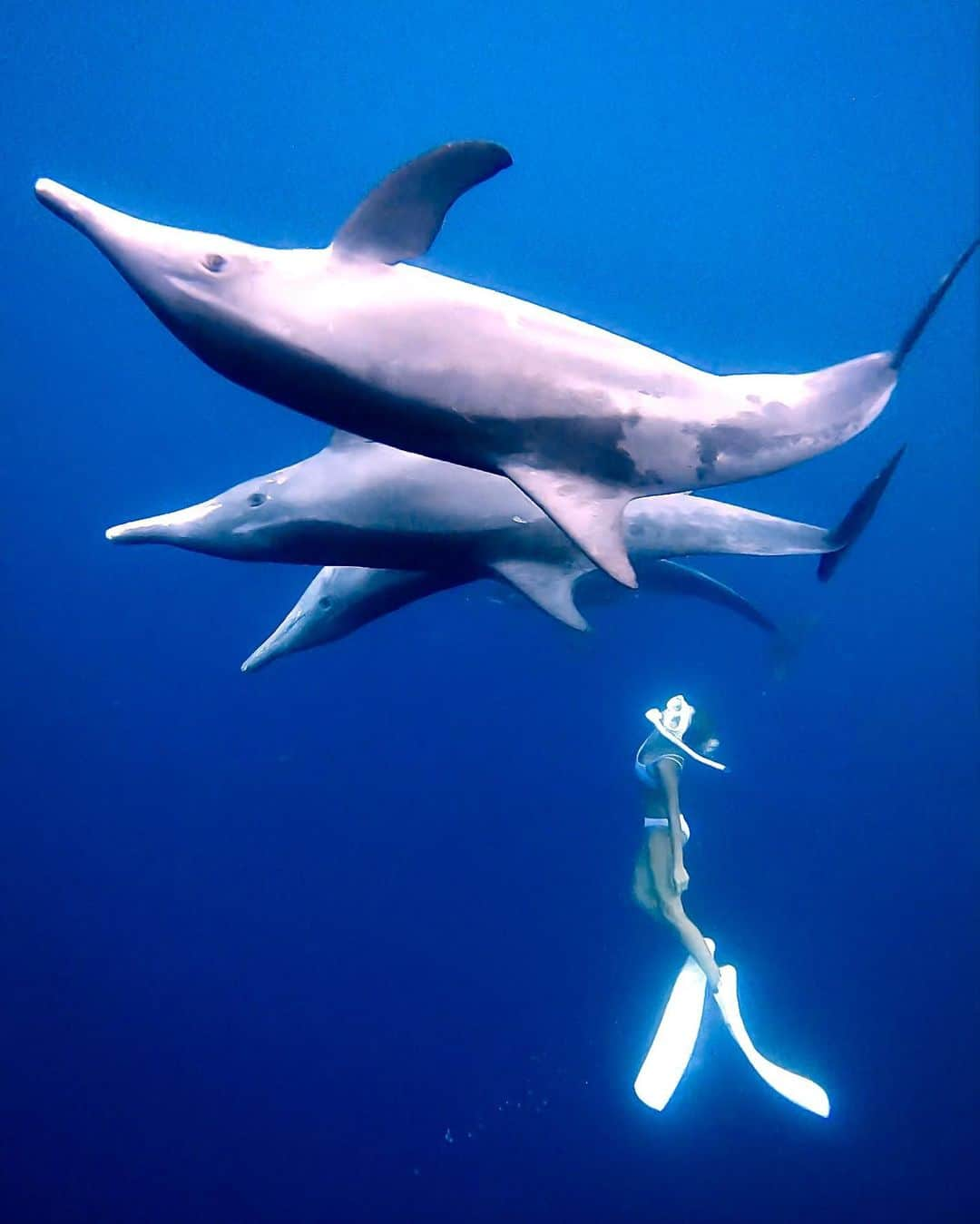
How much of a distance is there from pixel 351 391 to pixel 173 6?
8.73 meters

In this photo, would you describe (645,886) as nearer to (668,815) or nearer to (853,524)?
(668,815)

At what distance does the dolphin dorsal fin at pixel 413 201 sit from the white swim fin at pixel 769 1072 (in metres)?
6.37

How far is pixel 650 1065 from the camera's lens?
290 inches

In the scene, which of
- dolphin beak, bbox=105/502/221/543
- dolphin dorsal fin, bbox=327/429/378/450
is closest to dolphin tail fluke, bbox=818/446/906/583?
dolphin dorsal fin, bbox=327/429/378/450

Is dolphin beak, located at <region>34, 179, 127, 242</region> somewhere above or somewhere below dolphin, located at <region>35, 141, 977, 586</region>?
above

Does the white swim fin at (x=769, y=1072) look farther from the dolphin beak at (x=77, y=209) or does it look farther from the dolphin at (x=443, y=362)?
the dolphin beak at (x=77, y=209)

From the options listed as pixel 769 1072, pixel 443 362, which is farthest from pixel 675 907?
pixel 443 362

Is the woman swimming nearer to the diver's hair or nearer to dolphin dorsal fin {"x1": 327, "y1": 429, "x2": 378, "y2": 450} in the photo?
the diver's hair

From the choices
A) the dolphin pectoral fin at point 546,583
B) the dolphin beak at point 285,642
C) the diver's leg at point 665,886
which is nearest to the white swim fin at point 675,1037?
the diver's leg at point 665,886

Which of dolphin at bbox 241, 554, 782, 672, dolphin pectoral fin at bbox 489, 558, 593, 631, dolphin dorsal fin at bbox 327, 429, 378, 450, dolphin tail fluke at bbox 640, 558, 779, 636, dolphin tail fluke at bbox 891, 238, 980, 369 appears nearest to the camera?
dolphin tail fluke at bbox 891, 238, 980, 369

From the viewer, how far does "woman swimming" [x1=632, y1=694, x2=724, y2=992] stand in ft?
Result: 21.4

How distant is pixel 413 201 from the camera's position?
11.2 ft

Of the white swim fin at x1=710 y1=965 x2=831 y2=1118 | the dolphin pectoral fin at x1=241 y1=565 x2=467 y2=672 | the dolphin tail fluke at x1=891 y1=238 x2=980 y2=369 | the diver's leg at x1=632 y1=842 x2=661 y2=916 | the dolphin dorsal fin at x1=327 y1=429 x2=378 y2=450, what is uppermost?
the dolphin tail fluke at x1=891 y1=238 x2=980 y2=369

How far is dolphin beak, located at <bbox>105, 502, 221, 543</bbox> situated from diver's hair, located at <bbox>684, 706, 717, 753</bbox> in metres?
3.60
